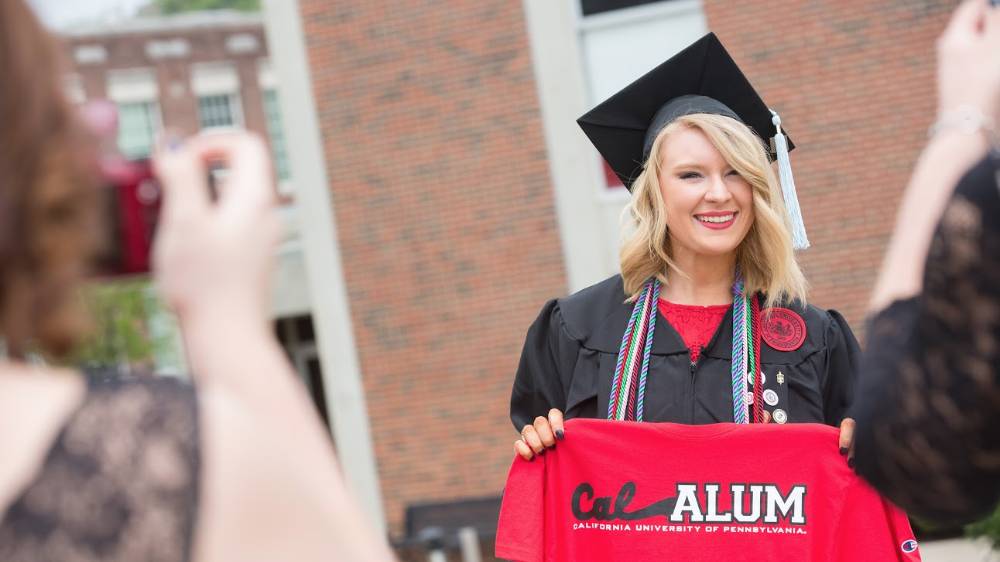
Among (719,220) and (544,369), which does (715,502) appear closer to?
(544,369)

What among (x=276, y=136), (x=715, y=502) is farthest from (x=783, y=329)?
(x=276, y=136)

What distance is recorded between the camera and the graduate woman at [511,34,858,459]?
3.34 metres

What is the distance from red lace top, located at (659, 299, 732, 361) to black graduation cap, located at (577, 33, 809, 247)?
44 cm

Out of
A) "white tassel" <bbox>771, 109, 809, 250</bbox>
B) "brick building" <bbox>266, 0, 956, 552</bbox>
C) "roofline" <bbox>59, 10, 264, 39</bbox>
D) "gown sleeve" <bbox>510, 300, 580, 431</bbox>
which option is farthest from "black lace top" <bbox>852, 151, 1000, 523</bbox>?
"roofline" <bbox>59, 10, 264, 39</bbox>

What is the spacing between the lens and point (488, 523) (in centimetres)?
1179

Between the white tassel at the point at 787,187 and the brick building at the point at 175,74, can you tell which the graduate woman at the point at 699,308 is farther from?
the brick building at the point at 175,74

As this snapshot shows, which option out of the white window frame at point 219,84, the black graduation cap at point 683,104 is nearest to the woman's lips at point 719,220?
the black graduation cap at point 683,104

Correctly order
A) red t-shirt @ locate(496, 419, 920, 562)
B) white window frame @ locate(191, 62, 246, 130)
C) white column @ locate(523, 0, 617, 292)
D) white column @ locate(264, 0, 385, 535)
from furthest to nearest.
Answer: white window frame @ locate(191, 62, 246, 130) → white column @ locate(264, 0, 385, 535) → white column @ locate(523, 0, 617, 292) → red t-shirt @ locate(496, 419, 920, 562)

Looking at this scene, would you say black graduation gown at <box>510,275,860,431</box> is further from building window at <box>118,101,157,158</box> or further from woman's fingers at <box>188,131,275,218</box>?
building window at <box>118,101,157,158</box>

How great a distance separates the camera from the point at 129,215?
141 cm

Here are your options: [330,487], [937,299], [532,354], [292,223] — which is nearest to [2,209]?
[330,487]

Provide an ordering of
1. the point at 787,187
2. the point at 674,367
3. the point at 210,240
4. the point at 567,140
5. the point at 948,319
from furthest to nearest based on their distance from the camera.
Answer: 1. the point at 567,140
2. the point at 787,187
3. the point at 674,367
4. the point at 948,319
5. the point at 210,240

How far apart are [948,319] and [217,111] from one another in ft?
74.9

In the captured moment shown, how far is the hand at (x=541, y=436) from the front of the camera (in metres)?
3.38
